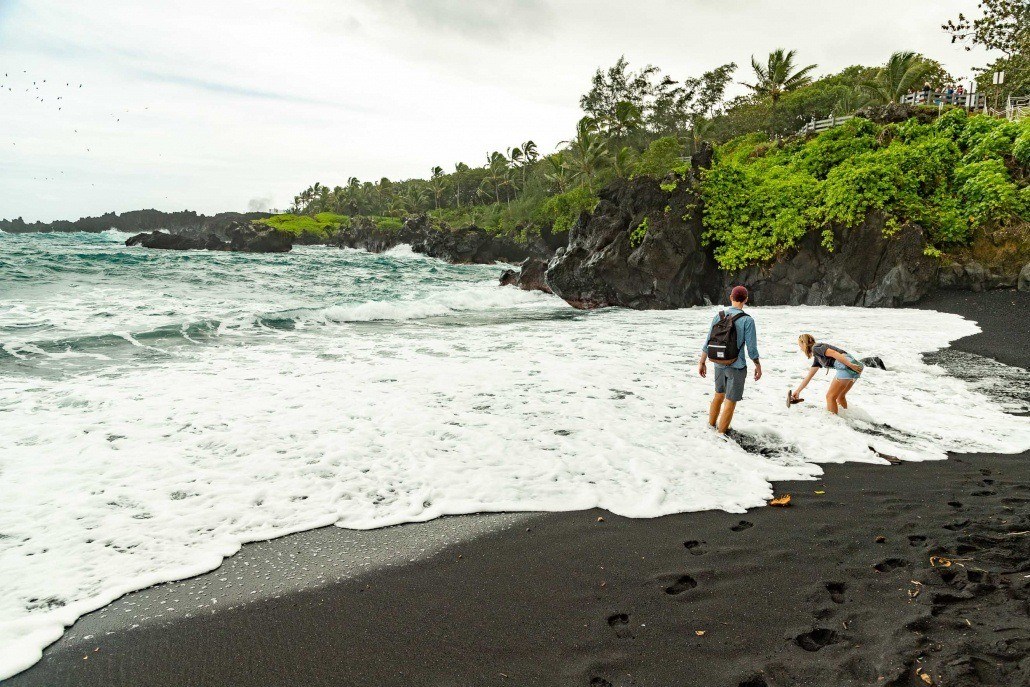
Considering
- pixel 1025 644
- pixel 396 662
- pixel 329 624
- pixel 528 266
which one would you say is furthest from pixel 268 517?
pixel 528 266

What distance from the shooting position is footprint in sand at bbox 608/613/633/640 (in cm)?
275

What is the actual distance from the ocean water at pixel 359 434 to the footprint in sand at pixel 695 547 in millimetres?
528

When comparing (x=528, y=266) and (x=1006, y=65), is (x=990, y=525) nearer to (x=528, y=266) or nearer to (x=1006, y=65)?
(x=528, y=266)

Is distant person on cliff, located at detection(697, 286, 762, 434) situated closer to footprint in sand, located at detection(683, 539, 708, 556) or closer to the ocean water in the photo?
the ocean water

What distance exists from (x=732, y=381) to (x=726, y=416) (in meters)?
0.42

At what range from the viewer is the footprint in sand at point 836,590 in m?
2.94

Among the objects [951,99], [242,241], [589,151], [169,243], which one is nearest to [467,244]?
[589,151]

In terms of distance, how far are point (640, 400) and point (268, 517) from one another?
4944mm

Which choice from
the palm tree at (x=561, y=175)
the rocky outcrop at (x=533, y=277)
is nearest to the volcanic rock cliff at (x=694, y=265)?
the rocky outcrop at (x=533, y=277)

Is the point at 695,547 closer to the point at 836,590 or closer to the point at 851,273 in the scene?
the point at 836,590

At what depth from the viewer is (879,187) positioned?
17.5 m

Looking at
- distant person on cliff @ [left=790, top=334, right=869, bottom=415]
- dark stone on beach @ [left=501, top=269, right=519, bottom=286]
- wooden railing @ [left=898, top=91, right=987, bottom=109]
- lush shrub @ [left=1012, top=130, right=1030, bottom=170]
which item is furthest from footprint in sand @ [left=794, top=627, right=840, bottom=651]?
wooden railing @ [left=898, top=91, right=987, bottom=109]

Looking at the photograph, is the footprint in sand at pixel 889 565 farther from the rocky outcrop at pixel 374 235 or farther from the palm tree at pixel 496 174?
the palm tree at pixel 496 174

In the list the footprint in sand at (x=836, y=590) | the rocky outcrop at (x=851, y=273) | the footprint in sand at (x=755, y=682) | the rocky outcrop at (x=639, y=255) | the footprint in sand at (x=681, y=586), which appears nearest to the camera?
the footprint in sand at (x=755, y=682)
